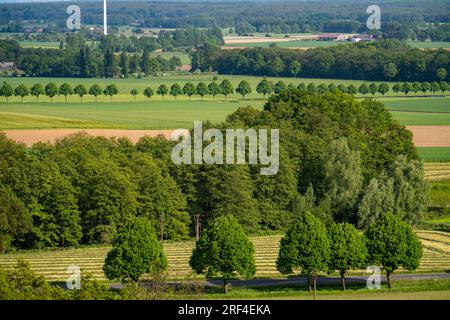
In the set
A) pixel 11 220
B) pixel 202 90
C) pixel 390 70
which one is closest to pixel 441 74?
pixel 390 70

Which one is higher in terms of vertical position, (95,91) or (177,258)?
(177,258)

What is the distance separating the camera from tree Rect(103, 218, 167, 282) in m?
45.2

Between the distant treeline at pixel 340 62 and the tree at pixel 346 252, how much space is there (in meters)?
83.9

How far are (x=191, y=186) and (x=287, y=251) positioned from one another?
673 inches

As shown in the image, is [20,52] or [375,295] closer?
[375,295]

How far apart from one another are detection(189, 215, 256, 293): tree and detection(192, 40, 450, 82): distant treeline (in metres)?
85.2

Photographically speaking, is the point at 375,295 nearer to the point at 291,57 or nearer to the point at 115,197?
the point at 115,197

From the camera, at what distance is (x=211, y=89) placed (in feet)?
410

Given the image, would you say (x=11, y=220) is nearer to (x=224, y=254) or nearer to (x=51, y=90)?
(x=224, y=254)

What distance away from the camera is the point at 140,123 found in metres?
98.7

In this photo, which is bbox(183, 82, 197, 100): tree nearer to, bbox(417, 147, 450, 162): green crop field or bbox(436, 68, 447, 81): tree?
bbox(436, 68, 447, 81): tree

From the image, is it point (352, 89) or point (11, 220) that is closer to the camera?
point (11, 220)

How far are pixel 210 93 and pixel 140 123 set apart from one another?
89.2ft
